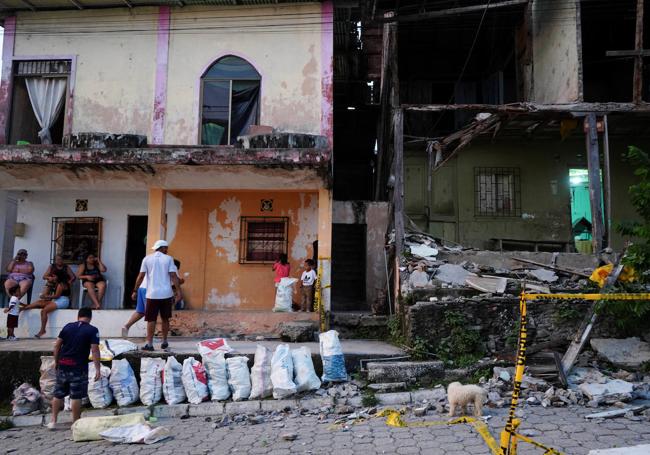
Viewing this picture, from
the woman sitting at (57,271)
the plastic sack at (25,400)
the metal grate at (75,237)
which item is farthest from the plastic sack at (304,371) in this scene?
the metal grate at (75,237)

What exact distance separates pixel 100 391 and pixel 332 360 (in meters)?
3.07

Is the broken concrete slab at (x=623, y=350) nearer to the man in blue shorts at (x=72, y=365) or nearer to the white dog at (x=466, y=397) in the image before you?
the white dog at (x=466, y=397)

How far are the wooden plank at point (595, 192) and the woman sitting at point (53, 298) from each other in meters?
10.2

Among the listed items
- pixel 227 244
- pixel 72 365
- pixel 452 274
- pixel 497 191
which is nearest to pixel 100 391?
pixel 72 365

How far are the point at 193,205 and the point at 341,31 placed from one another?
5439mm

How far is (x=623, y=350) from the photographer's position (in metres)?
6.98

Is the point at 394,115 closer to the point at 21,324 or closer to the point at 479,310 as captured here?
the point at 479,310

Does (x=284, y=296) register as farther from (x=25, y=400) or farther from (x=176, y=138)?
(x=25, y=400)

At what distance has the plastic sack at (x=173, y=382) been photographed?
6418 millimetres

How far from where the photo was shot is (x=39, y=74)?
10453mm

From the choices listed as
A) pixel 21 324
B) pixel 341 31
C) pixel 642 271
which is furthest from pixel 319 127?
pixel 21 324

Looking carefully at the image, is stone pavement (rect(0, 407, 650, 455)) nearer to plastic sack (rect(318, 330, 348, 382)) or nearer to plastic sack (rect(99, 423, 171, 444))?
plastic sack (rect(99, 423, 171, 444))

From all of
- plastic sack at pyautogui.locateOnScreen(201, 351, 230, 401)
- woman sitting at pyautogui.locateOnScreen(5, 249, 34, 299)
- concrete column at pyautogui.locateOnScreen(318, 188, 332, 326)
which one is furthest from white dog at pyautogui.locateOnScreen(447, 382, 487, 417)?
woman sitting at pyautogui.locateOnScreen(5, 249, 34, 299)

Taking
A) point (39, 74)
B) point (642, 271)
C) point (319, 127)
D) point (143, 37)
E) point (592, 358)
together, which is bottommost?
point (592, 358)
